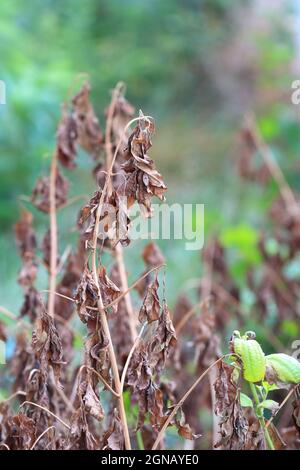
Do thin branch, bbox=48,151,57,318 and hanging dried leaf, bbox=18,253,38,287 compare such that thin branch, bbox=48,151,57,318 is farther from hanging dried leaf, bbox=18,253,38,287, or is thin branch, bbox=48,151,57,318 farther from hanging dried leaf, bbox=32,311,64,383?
hanging dried leaf, bbox=32,311,64,383

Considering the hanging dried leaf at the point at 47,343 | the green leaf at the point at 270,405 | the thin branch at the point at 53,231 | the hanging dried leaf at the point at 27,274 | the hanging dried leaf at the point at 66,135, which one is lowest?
the green leaf at the point at 270,405

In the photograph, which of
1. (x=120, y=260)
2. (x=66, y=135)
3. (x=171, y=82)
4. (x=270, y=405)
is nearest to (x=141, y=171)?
(x=270, y=405)

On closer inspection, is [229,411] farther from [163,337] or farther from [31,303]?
[31,303]

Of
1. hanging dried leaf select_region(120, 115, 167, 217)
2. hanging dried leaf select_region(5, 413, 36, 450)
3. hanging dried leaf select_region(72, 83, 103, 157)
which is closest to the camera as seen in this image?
hanging dried leaf select_region(120, 115, 167, 217)

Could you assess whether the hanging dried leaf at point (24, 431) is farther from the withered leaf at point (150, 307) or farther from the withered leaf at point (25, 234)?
the withered leaf at point (25, 234)

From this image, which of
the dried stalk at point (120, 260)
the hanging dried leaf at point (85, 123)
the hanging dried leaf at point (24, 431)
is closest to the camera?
the hanging dried leaf at point (24, 431)

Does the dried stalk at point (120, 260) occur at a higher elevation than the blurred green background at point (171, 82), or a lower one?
lower

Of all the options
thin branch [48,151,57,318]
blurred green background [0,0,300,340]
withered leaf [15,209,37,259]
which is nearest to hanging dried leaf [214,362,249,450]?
thin branch [48,151,57,318]

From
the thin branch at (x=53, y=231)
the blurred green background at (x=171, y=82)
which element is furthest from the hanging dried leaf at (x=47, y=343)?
the blurred green background at (x=171, y=82)

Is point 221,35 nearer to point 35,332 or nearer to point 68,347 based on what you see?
point 68,347
